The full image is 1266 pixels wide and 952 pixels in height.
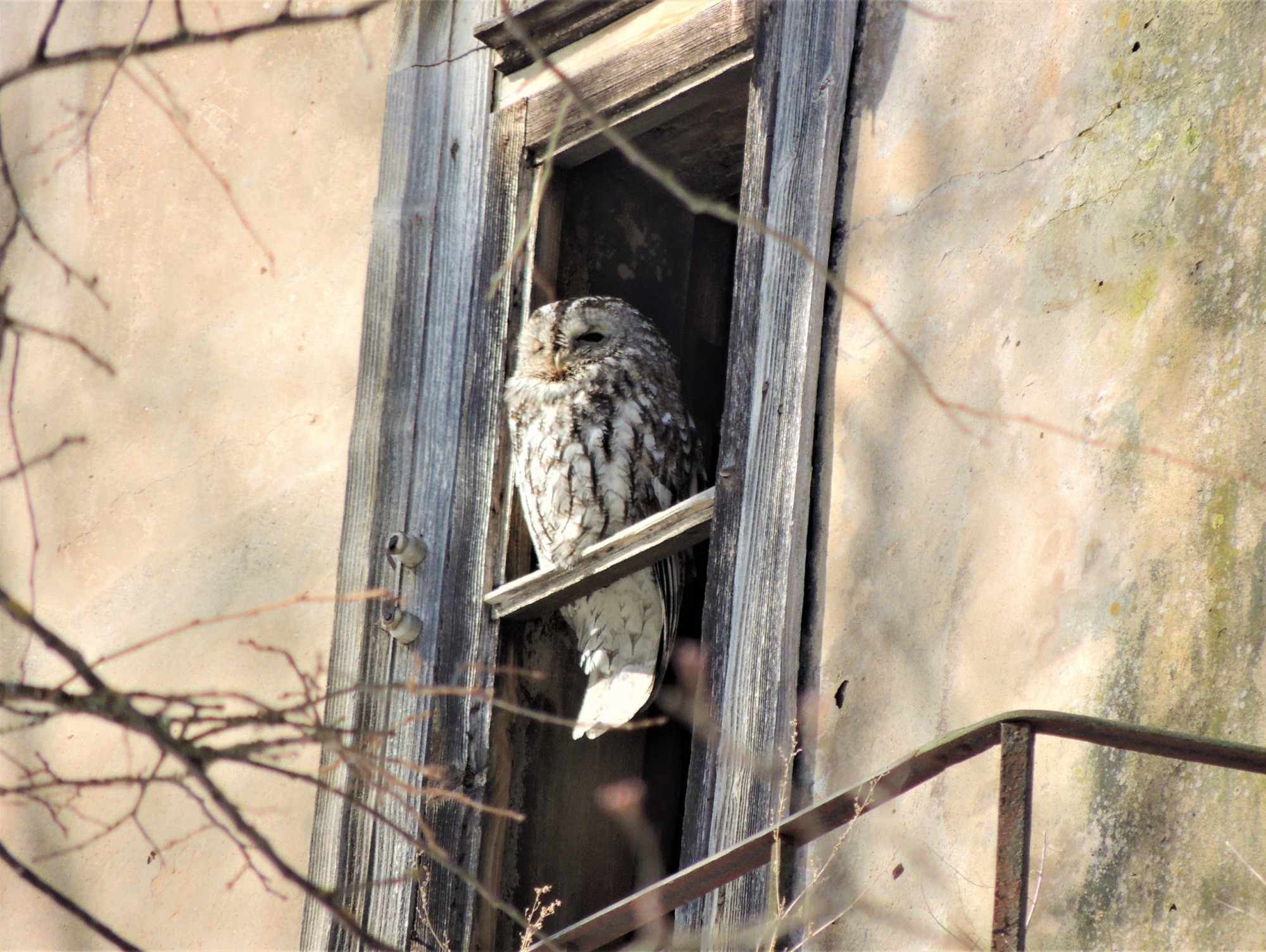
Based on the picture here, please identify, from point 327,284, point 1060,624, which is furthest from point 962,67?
point 327,284

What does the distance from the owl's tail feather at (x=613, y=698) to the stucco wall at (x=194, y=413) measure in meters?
0.74

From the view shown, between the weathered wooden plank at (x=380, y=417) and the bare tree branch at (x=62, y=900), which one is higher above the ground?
the weathered wooden plank at (x=380, y=417)

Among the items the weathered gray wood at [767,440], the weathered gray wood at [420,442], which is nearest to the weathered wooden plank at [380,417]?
the weathered gray wood at [420,442]

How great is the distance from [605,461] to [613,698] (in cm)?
52

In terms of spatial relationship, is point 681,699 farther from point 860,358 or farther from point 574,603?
point 860,358

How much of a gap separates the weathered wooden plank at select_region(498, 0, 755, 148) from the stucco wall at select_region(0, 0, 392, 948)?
81 cm

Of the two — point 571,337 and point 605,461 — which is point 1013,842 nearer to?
point 605,461

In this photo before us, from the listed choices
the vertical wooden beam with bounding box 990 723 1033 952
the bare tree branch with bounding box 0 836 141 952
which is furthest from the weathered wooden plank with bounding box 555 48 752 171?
the bare tree branch with bounding box 0 836 141 952

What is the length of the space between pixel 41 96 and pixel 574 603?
2.53 metres

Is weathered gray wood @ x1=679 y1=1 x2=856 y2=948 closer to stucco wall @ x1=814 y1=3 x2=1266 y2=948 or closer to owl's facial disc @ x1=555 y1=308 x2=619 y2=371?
stucco wall @ x1=814 y1=3 x2=1266 y2=948

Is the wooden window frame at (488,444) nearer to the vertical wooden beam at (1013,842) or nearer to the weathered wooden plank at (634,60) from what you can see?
the weathered wooden plank at (634,60)

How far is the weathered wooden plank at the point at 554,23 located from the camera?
2.88 m

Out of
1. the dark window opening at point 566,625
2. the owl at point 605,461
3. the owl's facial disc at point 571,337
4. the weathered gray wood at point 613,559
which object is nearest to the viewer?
the weathered gray wood at point 613,559

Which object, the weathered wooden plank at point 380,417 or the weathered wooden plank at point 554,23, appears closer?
the weathered wooden plank at point 380,417
